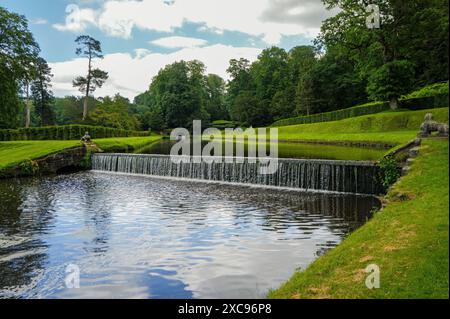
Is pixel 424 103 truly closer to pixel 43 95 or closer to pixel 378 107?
pixel 378 107

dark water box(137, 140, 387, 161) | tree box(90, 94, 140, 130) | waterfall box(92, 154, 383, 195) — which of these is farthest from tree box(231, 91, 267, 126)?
waterfall box(92, 154, 383, 195)

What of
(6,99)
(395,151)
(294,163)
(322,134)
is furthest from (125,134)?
(395,151)

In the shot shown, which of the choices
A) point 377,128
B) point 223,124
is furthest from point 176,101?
point 377,128

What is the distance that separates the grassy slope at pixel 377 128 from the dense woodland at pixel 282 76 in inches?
131

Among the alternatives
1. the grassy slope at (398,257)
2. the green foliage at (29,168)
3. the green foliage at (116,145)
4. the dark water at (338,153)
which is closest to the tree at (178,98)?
the green foliage at (116,145)

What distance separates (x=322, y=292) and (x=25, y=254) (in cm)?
802

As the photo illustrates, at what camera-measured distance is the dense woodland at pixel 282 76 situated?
40156 mm

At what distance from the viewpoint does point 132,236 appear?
11570 millimetres

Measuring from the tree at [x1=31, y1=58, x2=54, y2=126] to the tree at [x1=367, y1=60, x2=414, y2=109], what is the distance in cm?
6537

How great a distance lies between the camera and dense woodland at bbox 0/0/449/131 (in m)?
40.2

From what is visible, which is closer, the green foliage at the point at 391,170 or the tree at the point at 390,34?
the green foliage at the point at 391,170

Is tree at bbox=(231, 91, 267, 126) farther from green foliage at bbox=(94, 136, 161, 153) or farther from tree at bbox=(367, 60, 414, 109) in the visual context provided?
tree at bbox=(367, 60, 414, 109)

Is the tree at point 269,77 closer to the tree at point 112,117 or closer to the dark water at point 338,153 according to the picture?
the tree at point 112,117

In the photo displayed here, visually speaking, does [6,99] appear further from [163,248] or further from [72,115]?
[72,115]
